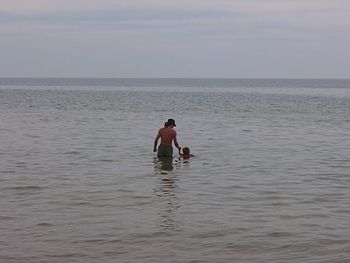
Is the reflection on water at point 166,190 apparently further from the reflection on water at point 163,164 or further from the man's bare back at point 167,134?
the man's bare back at point 167,134

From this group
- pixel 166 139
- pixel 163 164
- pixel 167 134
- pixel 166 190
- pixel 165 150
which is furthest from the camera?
pixel 165 150

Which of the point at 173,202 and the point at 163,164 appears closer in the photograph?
the point at 173,202

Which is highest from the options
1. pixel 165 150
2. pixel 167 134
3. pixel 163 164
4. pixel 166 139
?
pixel 167 134

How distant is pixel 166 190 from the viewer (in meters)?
15.9

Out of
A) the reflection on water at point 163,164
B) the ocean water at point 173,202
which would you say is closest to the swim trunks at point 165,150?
the reflection on water at point 163,164

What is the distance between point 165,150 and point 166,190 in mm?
5586

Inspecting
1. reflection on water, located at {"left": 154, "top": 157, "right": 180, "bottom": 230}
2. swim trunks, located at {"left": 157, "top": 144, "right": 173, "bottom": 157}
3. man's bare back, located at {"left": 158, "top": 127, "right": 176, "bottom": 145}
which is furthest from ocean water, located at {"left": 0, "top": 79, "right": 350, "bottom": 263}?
man's bare back, located at {"left": 158, "top": 127, "right": 176, "bottom": 145}

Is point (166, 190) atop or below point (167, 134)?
below

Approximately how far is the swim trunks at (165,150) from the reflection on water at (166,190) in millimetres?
139

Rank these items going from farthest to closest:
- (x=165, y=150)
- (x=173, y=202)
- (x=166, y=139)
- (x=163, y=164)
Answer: (x=165, y=150), (x=166, y=139), (x=163, y=164), (x=173, y=202)

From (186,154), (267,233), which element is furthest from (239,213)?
(186,154)

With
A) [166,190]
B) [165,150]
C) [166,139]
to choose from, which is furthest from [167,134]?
[166,190]

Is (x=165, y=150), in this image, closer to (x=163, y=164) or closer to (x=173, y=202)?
(x=163, y=164)

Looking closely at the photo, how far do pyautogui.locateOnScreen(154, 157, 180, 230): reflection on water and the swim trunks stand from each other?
14cm
